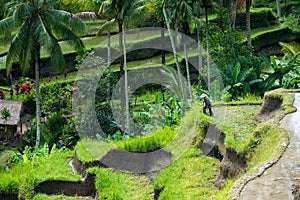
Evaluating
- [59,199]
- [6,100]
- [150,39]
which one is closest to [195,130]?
[59,199]

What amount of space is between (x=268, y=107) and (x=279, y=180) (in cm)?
633

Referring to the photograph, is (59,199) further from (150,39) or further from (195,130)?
(150,39)

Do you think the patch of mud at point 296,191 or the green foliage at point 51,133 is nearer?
the patch of mud at point 296,191

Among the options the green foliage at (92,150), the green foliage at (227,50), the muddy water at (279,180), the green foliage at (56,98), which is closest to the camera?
the muddy water at (279,180)

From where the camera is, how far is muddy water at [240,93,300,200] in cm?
963

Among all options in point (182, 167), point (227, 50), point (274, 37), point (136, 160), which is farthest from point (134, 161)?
point (274, 37)

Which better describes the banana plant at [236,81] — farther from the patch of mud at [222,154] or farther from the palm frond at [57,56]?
the palm frond at [57,56]

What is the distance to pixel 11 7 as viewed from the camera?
22.2 m

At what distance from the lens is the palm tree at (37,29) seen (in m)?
21.2

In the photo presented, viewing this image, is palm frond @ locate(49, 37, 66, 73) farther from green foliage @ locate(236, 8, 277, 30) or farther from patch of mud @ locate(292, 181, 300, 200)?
green foliage @ locate(236, 8, 277, 30)

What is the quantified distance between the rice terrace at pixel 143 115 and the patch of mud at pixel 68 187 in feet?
0.12

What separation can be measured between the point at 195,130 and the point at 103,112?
7827mm

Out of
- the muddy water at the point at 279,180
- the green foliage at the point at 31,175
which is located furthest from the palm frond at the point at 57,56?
the muddy water at the point at 279,180

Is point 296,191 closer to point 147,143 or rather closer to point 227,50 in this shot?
point 147,143
